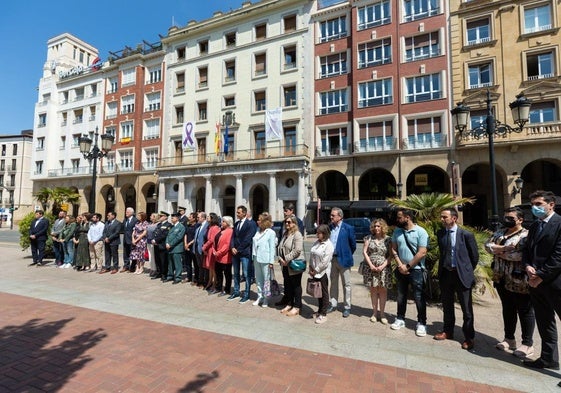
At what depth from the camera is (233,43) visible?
104 ft

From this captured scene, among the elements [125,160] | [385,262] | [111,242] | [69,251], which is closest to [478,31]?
[385,262]

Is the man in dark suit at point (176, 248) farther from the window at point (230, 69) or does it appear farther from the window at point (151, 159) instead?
the window at point (151, 159)

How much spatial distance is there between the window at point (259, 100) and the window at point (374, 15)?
34.2 ft

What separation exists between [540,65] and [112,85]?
43.7 meters

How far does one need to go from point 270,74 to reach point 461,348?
28879 millimetres

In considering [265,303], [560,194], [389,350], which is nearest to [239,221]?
[265,303]

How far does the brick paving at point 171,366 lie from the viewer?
3158 mm

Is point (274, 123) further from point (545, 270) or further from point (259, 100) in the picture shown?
point (545, 270)

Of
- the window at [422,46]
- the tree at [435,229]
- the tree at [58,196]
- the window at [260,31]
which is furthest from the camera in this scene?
the tree at [58,196]

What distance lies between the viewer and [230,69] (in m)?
31.7

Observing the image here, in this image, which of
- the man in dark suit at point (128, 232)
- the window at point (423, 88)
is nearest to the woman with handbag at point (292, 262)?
the man in dark suit at point (128, 232)

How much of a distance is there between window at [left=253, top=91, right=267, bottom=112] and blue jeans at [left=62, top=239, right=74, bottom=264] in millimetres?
22199

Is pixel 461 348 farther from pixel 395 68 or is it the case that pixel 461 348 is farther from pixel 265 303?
pixel 395 68

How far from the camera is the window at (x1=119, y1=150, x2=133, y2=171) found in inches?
1411
